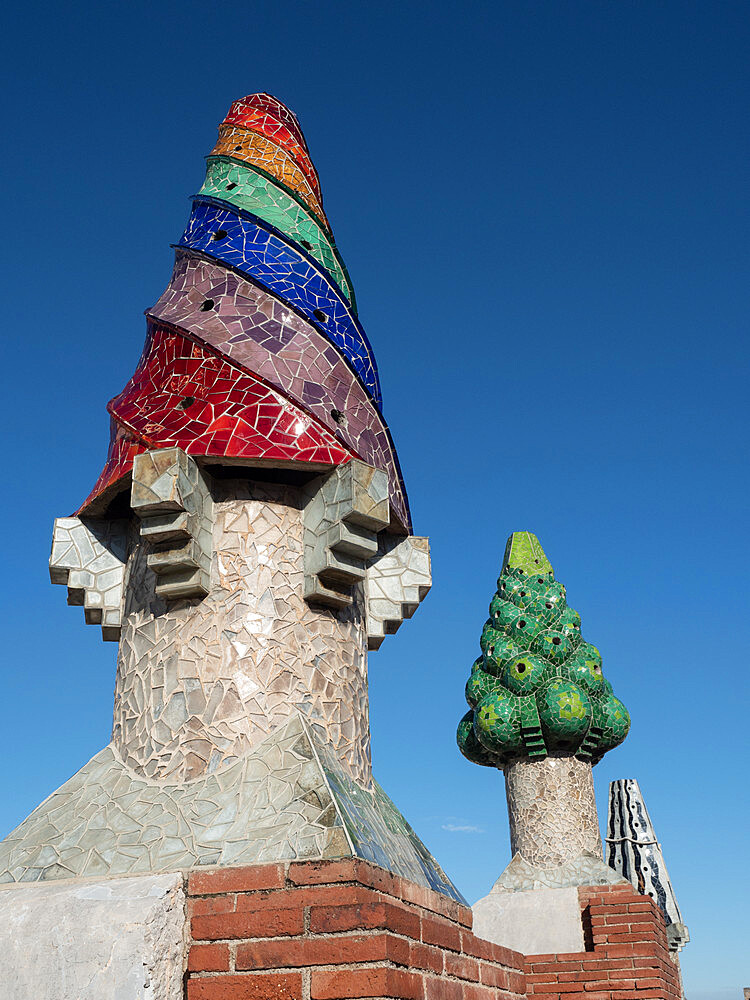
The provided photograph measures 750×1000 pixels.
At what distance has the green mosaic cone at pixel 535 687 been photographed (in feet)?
35.1

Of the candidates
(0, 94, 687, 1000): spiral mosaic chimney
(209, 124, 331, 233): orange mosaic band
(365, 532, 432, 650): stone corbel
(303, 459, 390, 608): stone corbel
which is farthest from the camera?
(209, 124, 331, 233): orange mosaic band

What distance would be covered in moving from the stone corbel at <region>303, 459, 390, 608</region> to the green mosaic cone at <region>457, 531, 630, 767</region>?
6366 mm

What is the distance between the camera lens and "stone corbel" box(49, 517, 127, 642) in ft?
17.3

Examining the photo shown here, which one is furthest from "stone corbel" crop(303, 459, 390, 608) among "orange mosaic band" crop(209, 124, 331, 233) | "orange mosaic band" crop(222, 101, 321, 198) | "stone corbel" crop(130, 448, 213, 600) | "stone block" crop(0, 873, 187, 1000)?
"orange mosaic band" crop(222, 101, 321, 198)

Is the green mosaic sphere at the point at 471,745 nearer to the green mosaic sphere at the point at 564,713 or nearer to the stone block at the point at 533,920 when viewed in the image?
the green mosaic sphere at the point at 564,713

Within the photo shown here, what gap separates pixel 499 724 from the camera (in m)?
10.7

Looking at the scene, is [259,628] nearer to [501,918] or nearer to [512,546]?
[501,918]

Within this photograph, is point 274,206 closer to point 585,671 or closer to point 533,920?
point 585,671

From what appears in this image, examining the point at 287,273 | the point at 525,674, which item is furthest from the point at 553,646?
the point at 287,273

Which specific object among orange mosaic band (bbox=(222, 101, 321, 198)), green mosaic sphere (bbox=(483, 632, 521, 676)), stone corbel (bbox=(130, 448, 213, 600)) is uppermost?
orange mosaic band (bbox=(222, 101, 321, 198))

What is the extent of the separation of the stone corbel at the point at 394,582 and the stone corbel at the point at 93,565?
56.0 inches

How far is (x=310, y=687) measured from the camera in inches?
184

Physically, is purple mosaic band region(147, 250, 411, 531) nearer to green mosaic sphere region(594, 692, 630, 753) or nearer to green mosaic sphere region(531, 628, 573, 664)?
green mosaic sphere region(531, 628, 573, 664)

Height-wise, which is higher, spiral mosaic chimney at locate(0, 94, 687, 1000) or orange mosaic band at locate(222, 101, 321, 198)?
orange mosaic band at locate(222, 101, 321, 198)
